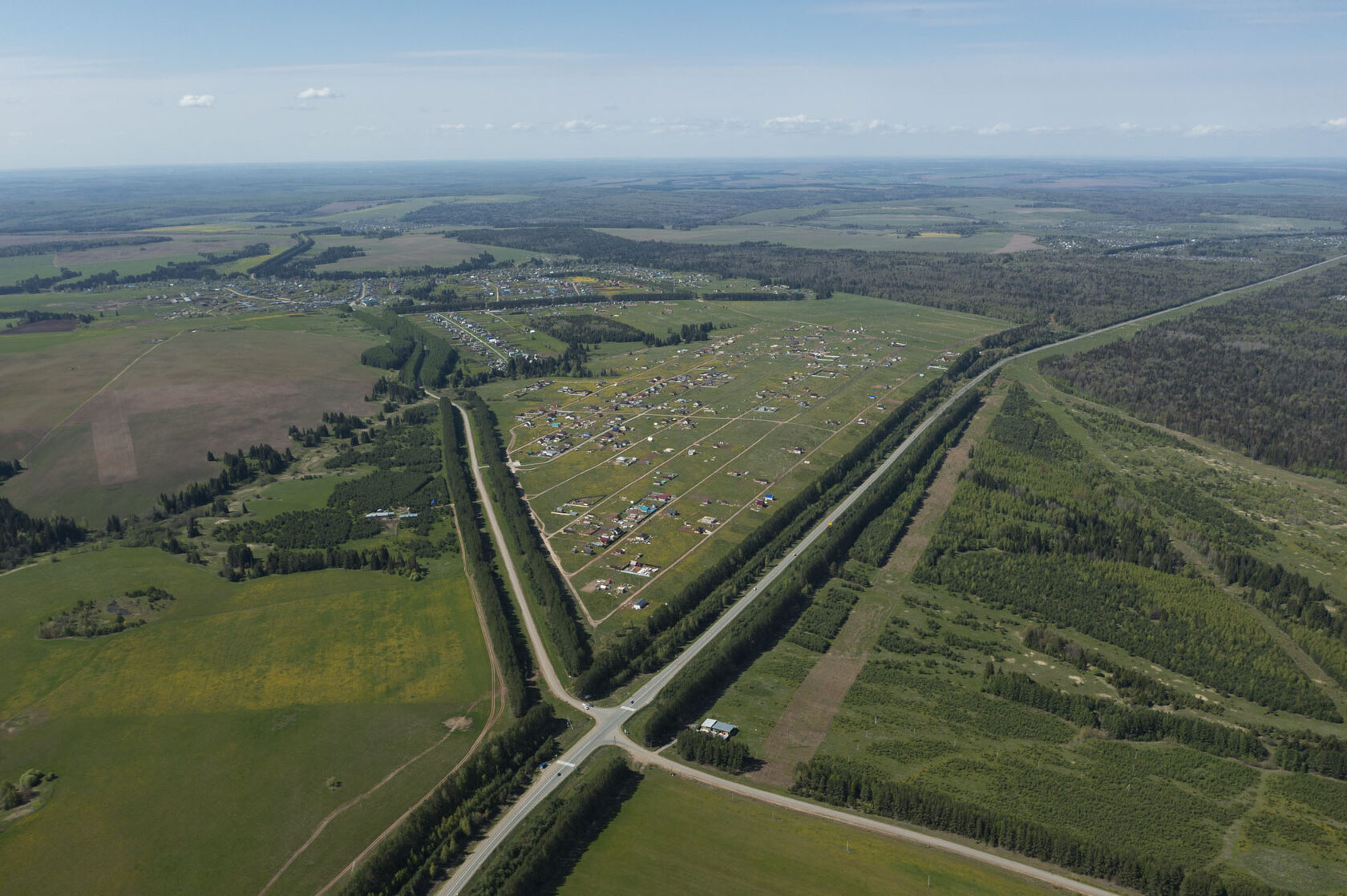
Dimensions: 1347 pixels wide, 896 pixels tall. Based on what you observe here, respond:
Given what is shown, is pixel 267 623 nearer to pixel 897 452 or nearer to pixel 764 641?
pixel 764 641

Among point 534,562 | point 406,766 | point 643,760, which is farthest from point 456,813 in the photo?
point 534,562

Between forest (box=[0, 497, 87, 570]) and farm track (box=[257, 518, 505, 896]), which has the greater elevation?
forest (box=[0, 497, 87, 570])

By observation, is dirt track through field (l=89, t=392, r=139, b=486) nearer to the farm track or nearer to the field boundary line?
the field boundary line

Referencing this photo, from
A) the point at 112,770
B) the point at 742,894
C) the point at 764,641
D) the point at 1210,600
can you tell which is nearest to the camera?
the point at 742,894

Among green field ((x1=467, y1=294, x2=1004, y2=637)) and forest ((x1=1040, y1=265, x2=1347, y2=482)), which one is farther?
forest ((x1=1040, y1=265, x2=1347, y2=482))

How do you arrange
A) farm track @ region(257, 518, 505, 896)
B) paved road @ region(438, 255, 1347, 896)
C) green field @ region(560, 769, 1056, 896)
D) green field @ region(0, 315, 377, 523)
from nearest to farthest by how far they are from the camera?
green field @ region(560, 769, 1056, 896), farm track @ region(257, 518, 505, 896), paved road @ region(438, 255, 1347, 896), green field @ region(0, 315, 377, 523)

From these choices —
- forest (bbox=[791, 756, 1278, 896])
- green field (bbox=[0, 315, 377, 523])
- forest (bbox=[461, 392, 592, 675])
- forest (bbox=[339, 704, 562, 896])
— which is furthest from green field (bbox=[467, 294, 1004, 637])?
green field (bbox=[0, 315, 377, 523])

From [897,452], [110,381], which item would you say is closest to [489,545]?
[897,452]
